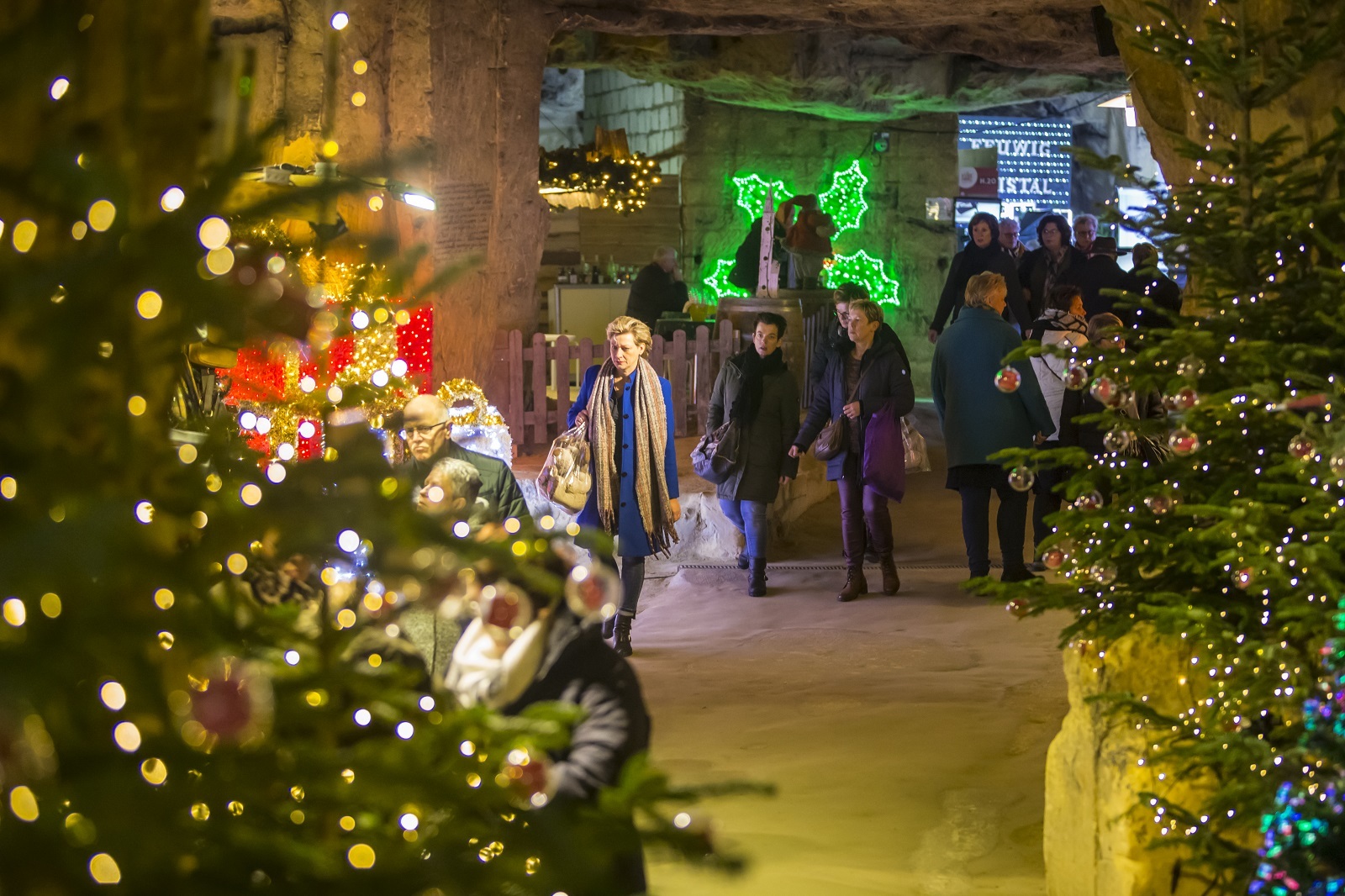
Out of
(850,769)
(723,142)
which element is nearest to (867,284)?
(723,142)

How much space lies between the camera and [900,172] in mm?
19547

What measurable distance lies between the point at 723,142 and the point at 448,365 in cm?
860

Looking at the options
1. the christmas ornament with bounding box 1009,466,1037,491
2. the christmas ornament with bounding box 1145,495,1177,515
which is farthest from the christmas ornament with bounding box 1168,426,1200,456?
the christmas ornament with bounding box 1009,466,1037,491

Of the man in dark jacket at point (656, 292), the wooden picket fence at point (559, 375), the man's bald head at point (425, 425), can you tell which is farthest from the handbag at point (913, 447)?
the man in dark jacket at point (656, 292)

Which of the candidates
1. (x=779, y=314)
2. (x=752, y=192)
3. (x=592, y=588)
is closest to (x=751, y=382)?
(x=779, y=314)

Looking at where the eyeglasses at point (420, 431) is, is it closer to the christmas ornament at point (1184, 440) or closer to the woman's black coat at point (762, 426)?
the christmas ornament at point (1184, 440)

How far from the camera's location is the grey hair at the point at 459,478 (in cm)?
430

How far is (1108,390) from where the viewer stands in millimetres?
4031

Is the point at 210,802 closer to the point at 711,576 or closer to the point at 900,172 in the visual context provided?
the point at 711,576

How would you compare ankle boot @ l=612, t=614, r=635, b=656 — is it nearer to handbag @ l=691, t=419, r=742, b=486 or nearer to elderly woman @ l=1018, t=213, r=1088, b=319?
handbag @ l=691, t=419, r=742, b=486

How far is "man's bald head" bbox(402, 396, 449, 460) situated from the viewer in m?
5.07

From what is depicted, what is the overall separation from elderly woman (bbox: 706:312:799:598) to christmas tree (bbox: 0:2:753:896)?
7.72 m

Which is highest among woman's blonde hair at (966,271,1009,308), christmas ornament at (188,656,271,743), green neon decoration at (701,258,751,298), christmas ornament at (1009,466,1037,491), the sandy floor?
green neon decoration at (701,258,751,298)

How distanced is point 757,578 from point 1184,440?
5.85 metres
